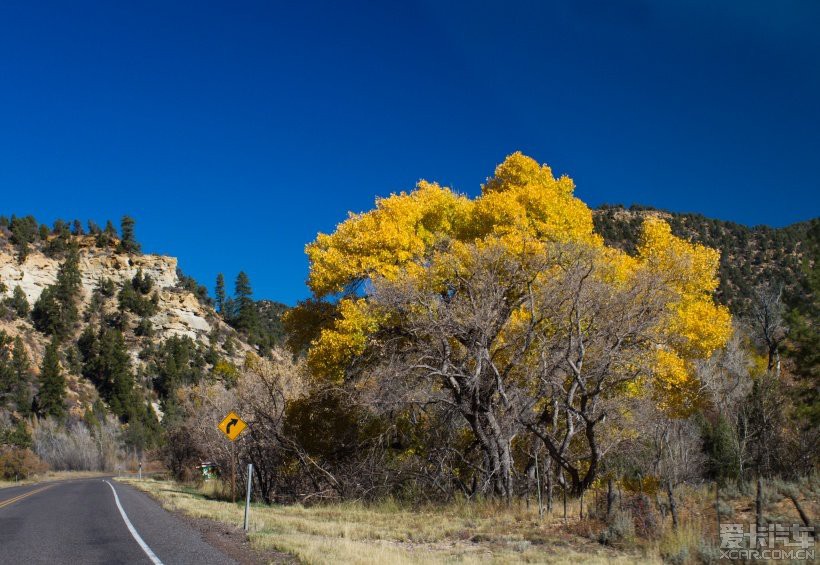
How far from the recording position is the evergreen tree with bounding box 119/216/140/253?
434 feet

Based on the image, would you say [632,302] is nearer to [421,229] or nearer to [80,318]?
[421,229]

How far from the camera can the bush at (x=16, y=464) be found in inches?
1885

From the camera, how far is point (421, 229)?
76.0 ft

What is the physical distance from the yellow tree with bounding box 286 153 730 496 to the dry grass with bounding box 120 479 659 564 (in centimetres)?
205

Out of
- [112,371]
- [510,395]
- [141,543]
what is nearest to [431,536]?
[141,543]

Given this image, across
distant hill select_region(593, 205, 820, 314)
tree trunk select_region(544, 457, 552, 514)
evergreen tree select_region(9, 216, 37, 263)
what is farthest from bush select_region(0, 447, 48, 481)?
evergreen tree select_region(9, 216, 37, 263)

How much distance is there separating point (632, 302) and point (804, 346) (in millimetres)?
7827

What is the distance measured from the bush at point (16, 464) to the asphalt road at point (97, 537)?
33.5 metres

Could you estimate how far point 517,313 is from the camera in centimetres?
1966

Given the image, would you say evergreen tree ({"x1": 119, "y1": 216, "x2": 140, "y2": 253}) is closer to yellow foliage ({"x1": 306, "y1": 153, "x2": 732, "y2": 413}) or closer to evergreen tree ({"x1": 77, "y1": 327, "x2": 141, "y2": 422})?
evergreen tree ({"x1": 77, "y1": 327, "x2": 141, "y2": 422})

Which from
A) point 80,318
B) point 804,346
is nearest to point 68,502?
point 804,346

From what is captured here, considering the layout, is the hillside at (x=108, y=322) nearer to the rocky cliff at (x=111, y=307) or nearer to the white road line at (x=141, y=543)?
the rocky cliff at (x=111, y=307)

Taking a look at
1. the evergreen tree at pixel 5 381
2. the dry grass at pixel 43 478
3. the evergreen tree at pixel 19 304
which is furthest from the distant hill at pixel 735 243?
the evergreen tree at pixel 19 304

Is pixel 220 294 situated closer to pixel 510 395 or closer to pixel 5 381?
pixel 5 381
